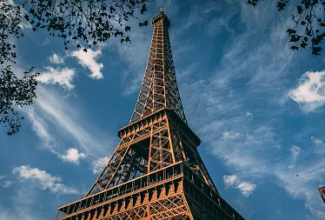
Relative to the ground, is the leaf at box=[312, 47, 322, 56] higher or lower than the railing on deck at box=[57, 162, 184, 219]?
lower

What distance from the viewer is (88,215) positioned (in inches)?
1361

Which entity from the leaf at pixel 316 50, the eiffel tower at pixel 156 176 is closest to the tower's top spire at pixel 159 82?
the eiffel tower at pixel 156 176

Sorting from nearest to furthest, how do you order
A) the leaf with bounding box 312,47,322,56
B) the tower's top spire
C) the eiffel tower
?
the leaf with bounding box 312,47,322,56, the eiffel tower, the tower's top spire

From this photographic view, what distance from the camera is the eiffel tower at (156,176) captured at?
2977 cm

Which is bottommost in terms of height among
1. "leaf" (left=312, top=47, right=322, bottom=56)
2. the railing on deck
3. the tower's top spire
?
"leaf" (left=312, top=47, right=322, bottom=56)

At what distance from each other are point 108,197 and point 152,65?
110 feet

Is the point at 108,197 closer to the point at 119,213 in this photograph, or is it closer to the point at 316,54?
the point at 119,213

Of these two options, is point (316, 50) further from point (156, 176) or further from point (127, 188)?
point (127, 188)

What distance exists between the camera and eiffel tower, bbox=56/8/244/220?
97.7 ft

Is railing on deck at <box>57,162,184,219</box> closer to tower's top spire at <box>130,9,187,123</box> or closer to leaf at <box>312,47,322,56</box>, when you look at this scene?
tower's top spire at <box>130,9,187,123</box>

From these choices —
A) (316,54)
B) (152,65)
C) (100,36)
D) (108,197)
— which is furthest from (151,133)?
(316,54)

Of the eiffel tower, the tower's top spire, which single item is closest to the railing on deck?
the eiffel tower

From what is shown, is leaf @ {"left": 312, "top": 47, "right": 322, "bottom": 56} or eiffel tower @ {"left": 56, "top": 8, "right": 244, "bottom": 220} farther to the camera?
eiffel tower @ {"left": 56, "top": 8, "right": 244, "bottom": 220}

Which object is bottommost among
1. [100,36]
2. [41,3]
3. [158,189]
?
[100,36]
